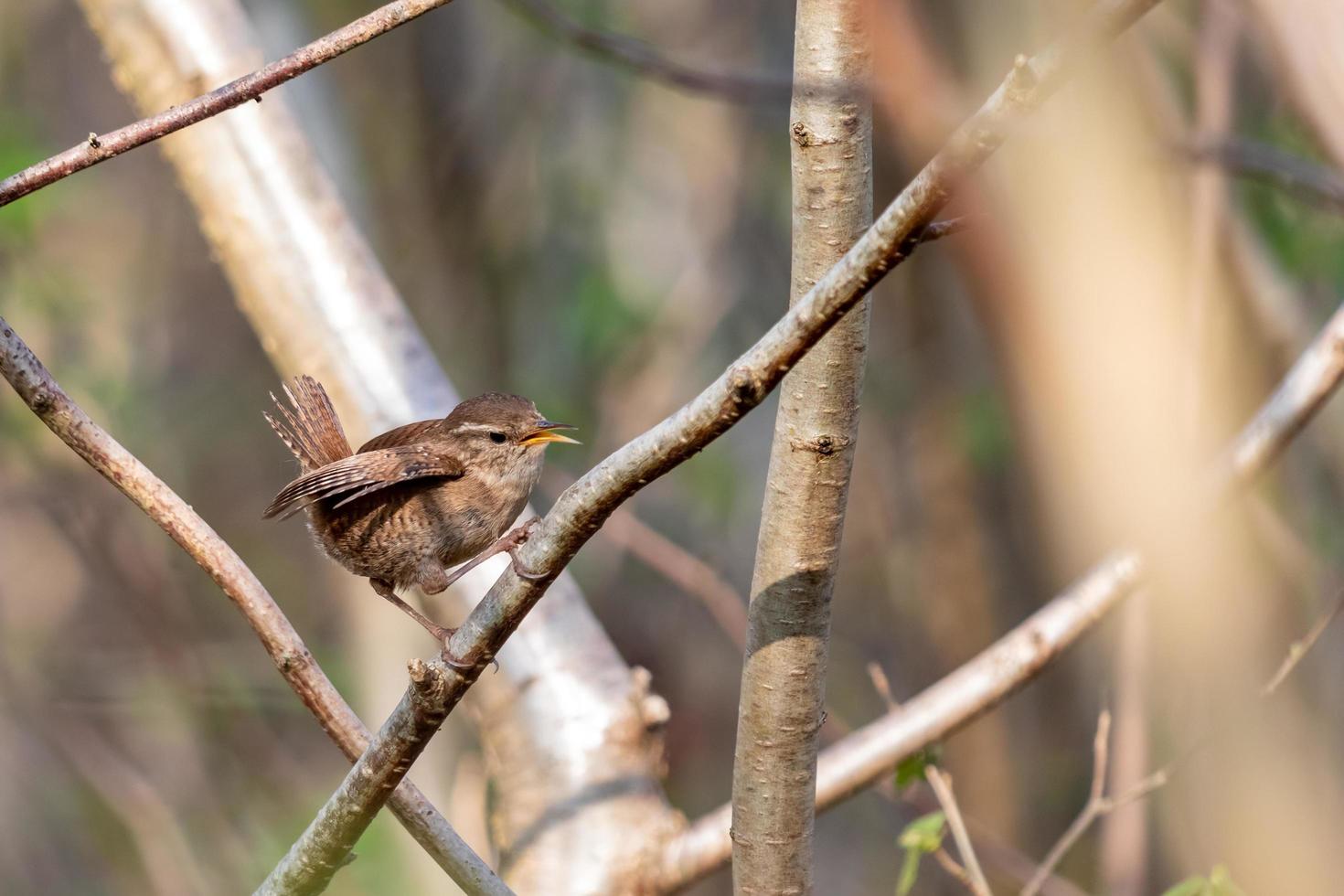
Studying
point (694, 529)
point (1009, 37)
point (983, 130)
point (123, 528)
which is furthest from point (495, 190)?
point (983, 130)

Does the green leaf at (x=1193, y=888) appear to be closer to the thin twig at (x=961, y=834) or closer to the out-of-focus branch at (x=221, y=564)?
the thin twig at (x=961, y=834)

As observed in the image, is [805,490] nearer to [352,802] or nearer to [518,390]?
[352,802]

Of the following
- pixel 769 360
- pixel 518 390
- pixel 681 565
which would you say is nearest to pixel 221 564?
pixel 769 360

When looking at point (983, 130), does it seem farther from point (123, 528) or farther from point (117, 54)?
point (123, 528)

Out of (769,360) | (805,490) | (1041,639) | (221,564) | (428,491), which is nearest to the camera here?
(769,360)

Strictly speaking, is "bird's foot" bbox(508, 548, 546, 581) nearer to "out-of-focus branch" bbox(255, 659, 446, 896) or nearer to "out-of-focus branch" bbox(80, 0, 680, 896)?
"out-of-focus branch" bbox(255, 659, 446, 896)

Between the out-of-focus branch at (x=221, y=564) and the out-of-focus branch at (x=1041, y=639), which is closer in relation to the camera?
the out-of-focus branch at (x=221, y=564)

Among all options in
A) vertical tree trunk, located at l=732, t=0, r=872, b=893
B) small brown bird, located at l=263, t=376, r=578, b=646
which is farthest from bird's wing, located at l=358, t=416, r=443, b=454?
vertical tree trunk, located at l=732, t=0, r=872, b=893

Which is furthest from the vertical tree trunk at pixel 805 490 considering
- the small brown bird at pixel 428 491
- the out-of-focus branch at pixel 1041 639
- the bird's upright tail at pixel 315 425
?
the bird's upright tail at pixel 315 425
